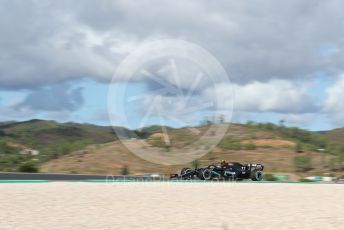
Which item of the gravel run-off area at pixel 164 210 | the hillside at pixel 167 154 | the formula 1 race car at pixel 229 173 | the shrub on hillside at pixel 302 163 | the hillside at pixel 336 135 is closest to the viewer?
the gravel run-off area at pixel 164 210

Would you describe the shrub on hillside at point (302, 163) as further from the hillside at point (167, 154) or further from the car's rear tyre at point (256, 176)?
the car's rear tyre at point (256, 176)

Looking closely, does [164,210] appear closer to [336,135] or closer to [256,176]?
[256,176]

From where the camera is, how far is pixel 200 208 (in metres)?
14.8

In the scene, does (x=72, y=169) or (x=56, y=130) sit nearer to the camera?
(x=72, y=169)

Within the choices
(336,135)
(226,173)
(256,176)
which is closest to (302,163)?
(256,176)

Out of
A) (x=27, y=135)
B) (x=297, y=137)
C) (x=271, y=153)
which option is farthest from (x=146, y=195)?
(x=27, y=135)

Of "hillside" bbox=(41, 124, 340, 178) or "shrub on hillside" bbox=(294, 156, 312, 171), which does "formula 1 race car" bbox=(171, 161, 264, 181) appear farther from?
"shrub on hillside" bbox=(294, 156, 312, 171)

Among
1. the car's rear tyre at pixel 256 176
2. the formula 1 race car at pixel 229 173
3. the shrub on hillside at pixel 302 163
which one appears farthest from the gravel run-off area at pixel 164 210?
the shrub on hillside at pixel 302 163

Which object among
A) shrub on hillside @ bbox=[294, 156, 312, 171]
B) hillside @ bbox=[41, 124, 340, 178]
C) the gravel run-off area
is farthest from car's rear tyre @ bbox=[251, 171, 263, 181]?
shrub on hillside @ bbox=[294, 156, 312, 171]

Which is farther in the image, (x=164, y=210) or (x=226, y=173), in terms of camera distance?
(x=226, y=173)

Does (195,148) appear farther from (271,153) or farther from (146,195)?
(146,195)

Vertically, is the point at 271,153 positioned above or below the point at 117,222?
above

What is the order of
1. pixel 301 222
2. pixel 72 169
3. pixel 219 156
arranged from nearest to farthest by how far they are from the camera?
Result: 1. pixel 301 222
2. pixel 72 169
3. pixel 219 156

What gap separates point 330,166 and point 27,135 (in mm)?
143981
